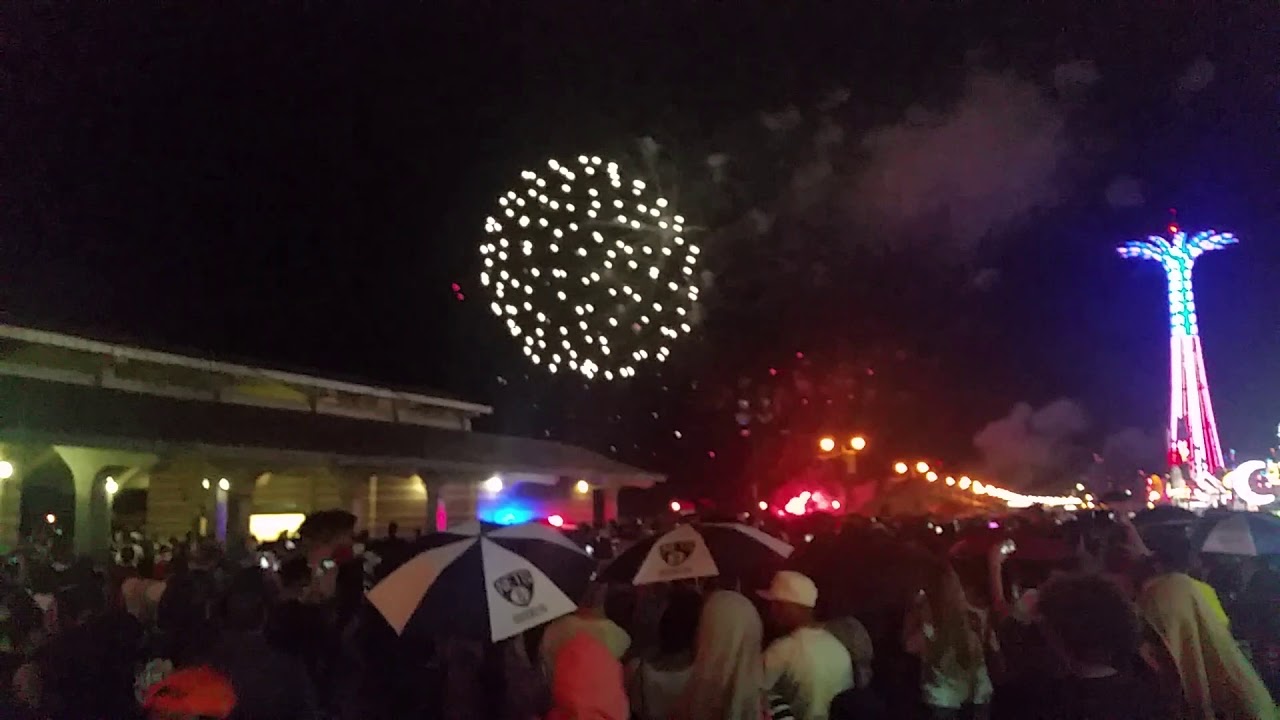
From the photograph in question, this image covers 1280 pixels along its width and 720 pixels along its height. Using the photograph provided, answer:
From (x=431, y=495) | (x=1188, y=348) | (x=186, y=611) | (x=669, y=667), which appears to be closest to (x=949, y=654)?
(x=669, y=667)

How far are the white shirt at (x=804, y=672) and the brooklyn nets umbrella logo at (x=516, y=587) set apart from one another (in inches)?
50.4

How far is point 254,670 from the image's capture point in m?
4.54

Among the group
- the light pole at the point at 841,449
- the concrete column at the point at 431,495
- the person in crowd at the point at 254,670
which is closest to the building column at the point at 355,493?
the concrete column at the point at 431,495

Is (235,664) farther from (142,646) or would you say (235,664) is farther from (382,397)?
(382,397)

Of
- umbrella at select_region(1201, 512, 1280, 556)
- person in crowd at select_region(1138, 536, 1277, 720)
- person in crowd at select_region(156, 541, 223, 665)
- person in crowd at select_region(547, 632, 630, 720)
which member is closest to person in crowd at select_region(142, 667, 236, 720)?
person in crowd at select_region(156, 541, 223, 665)

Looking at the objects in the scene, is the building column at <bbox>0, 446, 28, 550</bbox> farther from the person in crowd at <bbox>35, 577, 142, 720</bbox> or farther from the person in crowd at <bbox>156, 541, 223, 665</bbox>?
the person in crowd at <bbox>35, 577, 142, 720</bbox>

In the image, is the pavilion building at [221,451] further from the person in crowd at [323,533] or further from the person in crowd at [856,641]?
the person in crowd at [856,641]

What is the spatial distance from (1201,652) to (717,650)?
2537 mm

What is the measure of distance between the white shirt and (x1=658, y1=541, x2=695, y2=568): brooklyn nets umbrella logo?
2273 mm

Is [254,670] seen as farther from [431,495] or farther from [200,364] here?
[431,495]

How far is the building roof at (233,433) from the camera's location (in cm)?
1630

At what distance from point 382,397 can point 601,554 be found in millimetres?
16780

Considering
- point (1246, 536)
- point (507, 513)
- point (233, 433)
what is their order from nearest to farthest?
point (1246, 536) < point (233, 433) < point (507, 513)

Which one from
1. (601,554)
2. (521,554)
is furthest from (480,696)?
(601,554)
